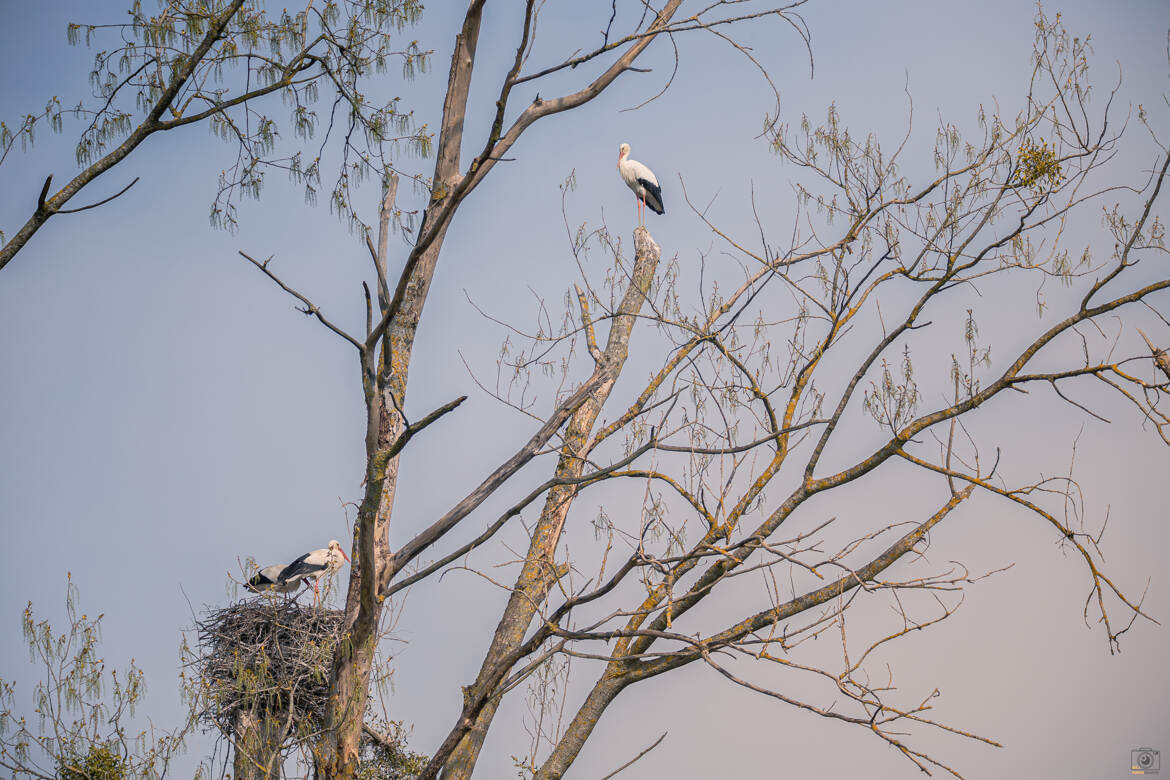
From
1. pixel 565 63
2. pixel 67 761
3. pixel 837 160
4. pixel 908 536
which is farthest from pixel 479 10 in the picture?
pixel 67 761

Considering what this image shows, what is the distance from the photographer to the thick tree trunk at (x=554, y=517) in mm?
5293

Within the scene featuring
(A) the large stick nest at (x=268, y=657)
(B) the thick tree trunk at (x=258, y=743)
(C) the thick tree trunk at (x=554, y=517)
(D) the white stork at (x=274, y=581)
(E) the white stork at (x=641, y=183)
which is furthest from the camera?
(E) the white stork at (x=641, y=183)

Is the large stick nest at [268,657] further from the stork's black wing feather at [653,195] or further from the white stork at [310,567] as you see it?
the stork's black wing feather at [653,195]

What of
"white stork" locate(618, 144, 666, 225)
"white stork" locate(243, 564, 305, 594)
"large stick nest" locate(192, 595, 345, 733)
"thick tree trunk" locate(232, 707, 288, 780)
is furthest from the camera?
"white stork" locate(618, 144, 666, 225)

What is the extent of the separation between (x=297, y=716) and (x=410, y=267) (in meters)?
3.95

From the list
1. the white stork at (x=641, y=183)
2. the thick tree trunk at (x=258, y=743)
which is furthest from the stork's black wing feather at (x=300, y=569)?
the white stork at (x=641, y=183)

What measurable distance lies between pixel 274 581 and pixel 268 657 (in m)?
1.09

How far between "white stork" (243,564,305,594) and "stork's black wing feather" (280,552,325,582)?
0.03 m

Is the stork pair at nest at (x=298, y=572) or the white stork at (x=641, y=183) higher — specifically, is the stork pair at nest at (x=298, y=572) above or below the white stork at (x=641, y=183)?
below

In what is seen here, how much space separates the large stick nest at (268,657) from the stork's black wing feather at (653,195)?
4866 mm

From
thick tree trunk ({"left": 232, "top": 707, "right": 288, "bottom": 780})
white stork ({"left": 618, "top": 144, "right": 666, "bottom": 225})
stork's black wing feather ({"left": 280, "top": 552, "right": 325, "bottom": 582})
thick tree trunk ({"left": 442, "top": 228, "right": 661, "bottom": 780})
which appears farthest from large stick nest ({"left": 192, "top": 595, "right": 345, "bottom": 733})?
white stork ({"left": 618, "top": 144, "right": 666, "bottom": 225})

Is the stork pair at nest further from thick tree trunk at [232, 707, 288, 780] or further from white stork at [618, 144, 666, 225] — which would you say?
white stork at [618, 144, 666, 225]

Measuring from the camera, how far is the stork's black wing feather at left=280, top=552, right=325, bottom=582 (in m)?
7.48

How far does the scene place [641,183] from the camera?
938 centimetres
